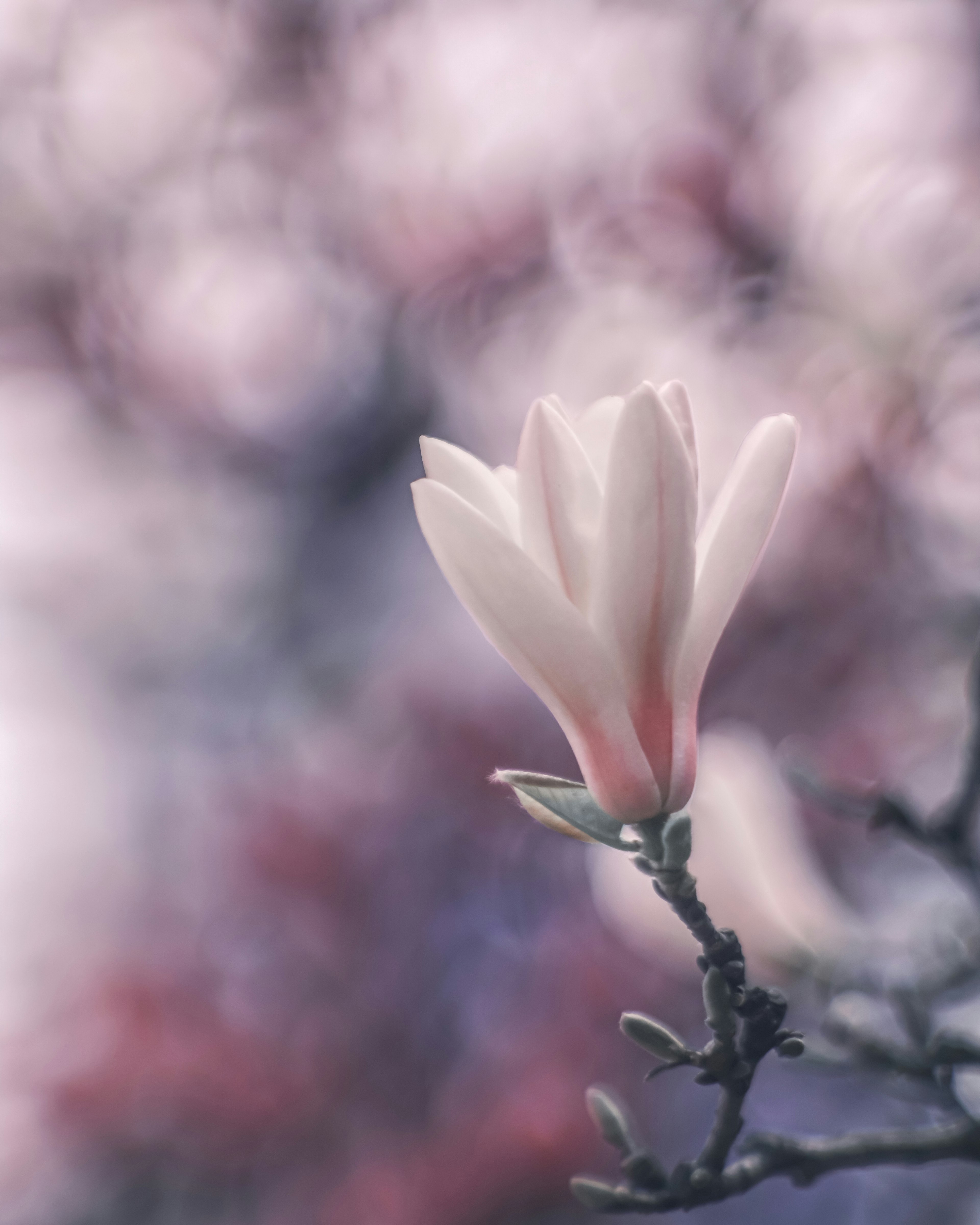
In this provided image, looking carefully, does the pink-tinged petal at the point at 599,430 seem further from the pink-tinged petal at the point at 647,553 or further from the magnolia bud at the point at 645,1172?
the magnolia bud at the point at 645,1172

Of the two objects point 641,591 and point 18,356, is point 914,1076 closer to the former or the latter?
point 641,591

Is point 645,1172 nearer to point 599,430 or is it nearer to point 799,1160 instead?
point 799,1160

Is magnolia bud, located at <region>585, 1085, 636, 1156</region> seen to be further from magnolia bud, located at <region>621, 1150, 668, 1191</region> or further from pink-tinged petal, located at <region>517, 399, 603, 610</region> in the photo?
pink-tinged petal, located at <region>517, 399, 603, 610</region>

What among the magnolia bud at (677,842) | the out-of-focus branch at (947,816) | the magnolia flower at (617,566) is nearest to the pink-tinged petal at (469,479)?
the magnolia flower at (617,566)

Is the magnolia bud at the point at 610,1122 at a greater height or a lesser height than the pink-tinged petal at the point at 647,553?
lesser

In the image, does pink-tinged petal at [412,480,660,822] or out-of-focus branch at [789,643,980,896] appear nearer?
pink-tinged petal at [412,480,660,822]

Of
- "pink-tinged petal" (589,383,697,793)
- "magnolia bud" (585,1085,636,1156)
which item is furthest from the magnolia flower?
"magnolia bud" (585,1085,636,1156)
